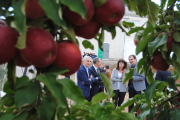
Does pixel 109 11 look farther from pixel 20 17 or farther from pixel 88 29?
pixel 20 17

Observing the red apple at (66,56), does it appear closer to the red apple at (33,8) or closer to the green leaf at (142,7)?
the red apple at (33,8)

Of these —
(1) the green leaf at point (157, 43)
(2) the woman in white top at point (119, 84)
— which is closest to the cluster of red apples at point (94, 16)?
(1) the green leaf at point (157, 43)

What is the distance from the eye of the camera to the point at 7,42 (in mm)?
412

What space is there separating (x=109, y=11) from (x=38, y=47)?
8.4 inches

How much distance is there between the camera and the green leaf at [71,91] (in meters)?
0.45

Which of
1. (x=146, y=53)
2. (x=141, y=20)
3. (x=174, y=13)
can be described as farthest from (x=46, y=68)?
(x=141, y=20)

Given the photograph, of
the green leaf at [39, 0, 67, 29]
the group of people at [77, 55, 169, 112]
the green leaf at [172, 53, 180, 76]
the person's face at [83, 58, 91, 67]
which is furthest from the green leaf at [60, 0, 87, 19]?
the person's face at [83, 58, 91, 67]

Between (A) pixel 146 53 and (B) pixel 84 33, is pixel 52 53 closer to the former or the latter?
(B) pixel 84 33

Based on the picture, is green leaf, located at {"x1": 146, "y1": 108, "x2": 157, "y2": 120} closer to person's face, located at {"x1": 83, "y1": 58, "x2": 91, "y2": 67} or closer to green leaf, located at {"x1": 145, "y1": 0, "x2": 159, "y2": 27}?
green leaf, located at {"x1": 145, "y1": 0, "x2": 159, "y2": 27}

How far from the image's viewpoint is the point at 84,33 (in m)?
0.52

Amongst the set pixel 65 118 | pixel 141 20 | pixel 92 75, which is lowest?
pixel 92 75

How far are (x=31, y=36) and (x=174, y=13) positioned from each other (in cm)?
83

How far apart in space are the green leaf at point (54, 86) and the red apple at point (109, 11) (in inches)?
8.1

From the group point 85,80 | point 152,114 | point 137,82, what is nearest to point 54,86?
point 152,114
